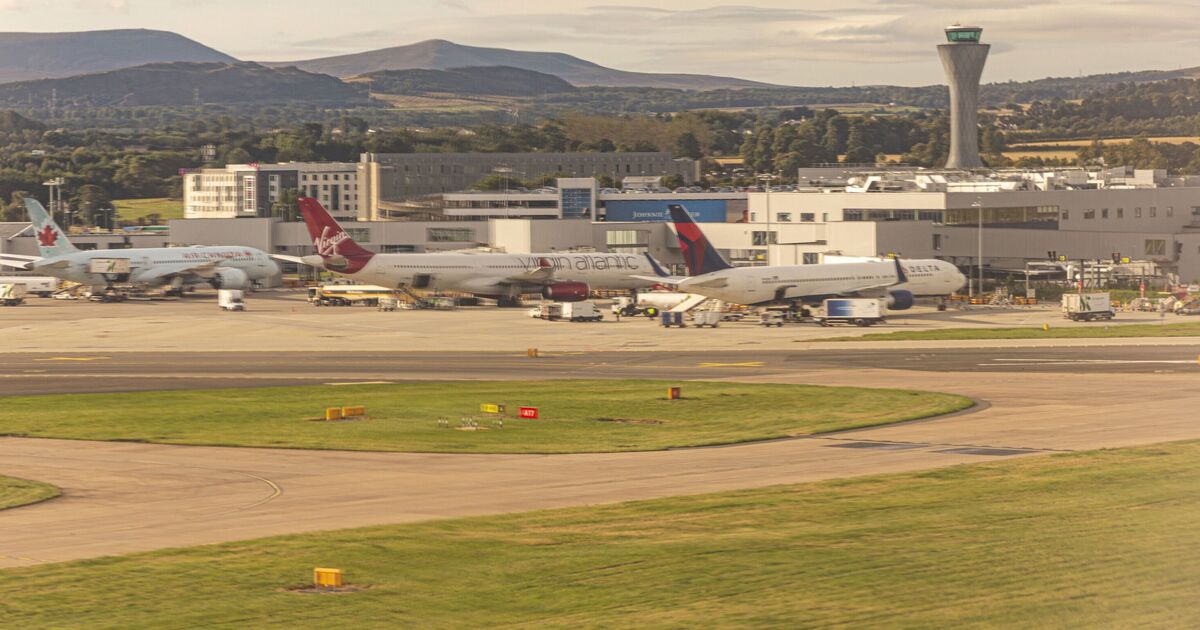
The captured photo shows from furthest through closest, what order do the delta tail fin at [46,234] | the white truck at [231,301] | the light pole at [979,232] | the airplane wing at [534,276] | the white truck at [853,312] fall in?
the delta tail fin at [46,234] < the light pole at [979,232] < the airplane wing at [534,276] < the white truck at [231,301] < the white truck at [853,312]

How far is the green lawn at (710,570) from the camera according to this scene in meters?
29.0

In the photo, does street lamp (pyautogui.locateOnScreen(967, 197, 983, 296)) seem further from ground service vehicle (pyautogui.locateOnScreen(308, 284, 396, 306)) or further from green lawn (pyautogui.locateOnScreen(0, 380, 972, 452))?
green lawn (pyautogui.locateOnScreen(0, 380, 972, 452))

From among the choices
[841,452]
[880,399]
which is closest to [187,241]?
[880,399]

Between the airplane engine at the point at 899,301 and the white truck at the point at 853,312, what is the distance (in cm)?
473

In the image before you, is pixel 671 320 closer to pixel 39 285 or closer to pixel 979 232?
pixel 979 232

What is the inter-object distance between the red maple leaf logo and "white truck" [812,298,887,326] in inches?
2935

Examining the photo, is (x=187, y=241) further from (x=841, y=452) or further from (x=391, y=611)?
(x=391, y=611)

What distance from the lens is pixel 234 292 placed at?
127 meters

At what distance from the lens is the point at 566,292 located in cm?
12669

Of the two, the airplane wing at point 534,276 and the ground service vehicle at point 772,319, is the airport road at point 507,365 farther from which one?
the airplane wing at point 534,276

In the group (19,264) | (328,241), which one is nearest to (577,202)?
(328,241)

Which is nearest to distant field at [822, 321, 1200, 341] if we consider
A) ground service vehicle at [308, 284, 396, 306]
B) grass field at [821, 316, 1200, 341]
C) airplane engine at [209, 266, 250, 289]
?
grass field at [821, 316, 1200, 341]

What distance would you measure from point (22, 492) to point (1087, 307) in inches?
3131

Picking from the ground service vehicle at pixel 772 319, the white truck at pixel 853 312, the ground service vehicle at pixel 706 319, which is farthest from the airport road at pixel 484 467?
the ground service vehicle at pixel 772 319
